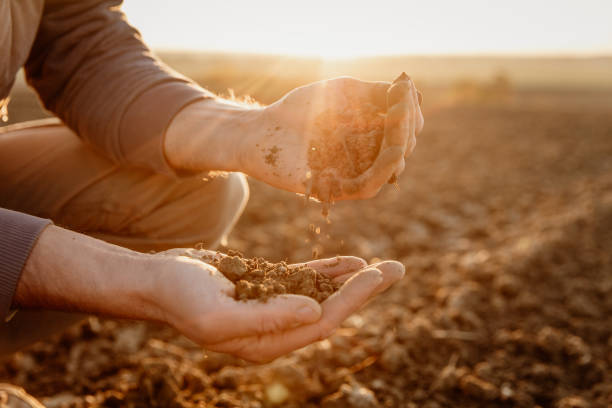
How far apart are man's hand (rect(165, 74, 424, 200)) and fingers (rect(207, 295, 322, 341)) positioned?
0.40 meters

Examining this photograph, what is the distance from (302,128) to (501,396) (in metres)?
1.30

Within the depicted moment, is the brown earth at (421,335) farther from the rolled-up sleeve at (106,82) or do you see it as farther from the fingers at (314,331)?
the rolled-up sleeve at (106,82)

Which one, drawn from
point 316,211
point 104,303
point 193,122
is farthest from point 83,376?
point 316,211

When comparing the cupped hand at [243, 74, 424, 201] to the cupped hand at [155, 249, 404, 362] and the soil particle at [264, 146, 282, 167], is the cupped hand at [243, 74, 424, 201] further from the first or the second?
the cupped hand at [155, 249, 404, 362]

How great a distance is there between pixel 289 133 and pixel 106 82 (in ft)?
2.50

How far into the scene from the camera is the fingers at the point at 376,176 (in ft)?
4.56

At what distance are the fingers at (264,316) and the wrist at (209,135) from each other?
2.13ft

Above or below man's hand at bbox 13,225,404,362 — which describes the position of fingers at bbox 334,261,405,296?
above

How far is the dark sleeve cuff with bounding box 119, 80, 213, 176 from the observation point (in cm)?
183

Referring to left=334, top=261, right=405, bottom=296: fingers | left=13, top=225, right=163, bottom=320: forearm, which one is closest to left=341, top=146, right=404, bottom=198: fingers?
left=334, top=261, right=405, bottom=296: fingers

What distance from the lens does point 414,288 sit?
296cm

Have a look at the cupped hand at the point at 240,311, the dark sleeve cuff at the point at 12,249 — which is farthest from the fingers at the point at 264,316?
the dark sleeve cuff at the point at 12,249

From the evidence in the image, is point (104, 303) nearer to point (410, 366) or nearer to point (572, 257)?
point (410, 366)

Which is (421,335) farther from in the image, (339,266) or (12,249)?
(12,249)
